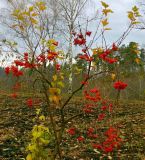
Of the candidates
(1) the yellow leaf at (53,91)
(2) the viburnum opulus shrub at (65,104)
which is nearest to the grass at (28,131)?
(2) the viburnum opulus shrub at (65,104)

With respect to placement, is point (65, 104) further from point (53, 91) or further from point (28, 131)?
point (28, 131)

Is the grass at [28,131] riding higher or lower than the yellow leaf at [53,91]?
lower

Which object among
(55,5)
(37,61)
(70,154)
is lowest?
(70,154)

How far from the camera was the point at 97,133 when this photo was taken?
9070 millimetres

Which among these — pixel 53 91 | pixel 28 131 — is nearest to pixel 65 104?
pixel 53 91

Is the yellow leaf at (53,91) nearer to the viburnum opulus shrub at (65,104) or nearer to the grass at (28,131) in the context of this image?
the viburnum opulus shrub at (65,104)

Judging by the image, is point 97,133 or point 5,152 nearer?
point 5,152

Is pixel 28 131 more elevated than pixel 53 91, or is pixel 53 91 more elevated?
pixel 53 91

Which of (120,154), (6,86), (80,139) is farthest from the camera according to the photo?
(6,86)

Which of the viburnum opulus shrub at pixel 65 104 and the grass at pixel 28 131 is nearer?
the viburnum opulus shrub at pixel 65 104

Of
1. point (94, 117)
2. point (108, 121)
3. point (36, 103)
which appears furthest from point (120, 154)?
point (36, 103)

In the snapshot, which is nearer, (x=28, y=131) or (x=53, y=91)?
(x=53, y=91)

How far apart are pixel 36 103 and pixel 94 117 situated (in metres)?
3.85

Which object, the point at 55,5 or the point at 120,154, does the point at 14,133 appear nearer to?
the point at 120,154
